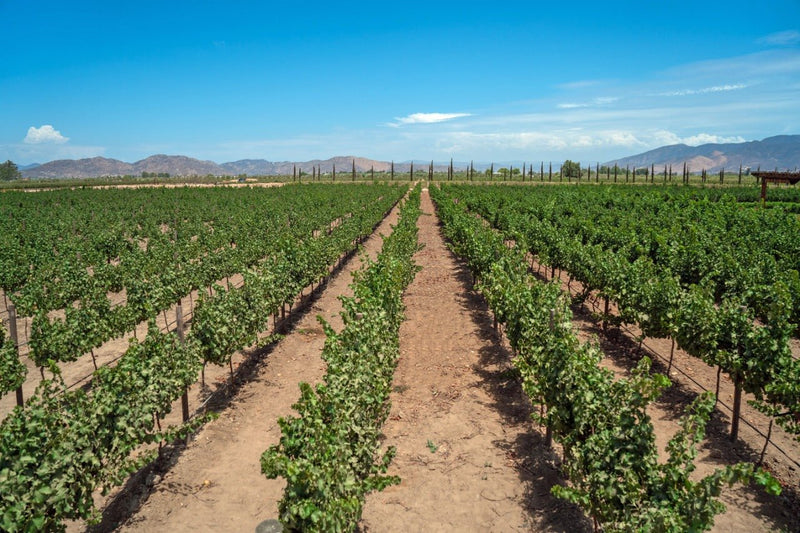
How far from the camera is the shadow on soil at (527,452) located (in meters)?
6.78

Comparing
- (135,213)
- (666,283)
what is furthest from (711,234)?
(135,213)

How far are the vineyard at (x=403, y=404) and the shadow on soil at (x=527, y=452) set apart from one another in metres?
0.04

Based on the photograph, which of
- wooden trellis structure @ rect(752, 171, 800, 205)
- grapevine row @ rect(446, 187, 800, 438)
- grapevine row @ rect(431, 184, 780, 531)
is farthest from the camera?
wooden trellis structure @ rect(752, 171, 800, 205)

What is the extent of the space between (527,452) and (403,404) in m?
2.79

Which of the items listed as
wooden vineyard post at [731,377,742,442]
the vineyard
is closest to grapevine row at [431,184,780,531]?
the vineyard

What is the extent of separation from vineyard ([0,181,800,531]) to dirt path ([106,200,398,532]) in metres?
0.04

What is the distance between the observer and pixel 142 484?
24.7ft

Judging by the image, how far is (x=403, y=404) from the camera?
33.5ft

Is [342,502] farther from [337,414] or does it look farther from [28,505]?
[28,505]

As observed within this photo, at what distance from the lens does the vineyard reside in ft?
17.1

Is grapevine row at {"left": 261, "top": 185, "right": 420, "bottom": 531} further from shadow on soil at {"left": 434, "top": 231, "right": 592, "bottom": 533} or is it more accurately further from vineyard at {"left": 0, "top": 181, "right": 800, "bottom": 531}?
shadow on soil at {"left": 434, "top": 231, "right": 592, "bottom": 533}

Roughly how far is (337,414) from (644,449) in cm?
345

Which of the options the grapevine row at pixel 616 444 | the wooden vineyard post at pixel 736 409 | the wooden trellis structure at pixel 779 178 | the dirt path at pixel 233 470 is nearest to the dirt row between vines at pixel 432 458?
the dirt path at pixel 233 470

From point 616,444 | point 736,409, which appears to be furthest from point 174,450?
point 736,409
